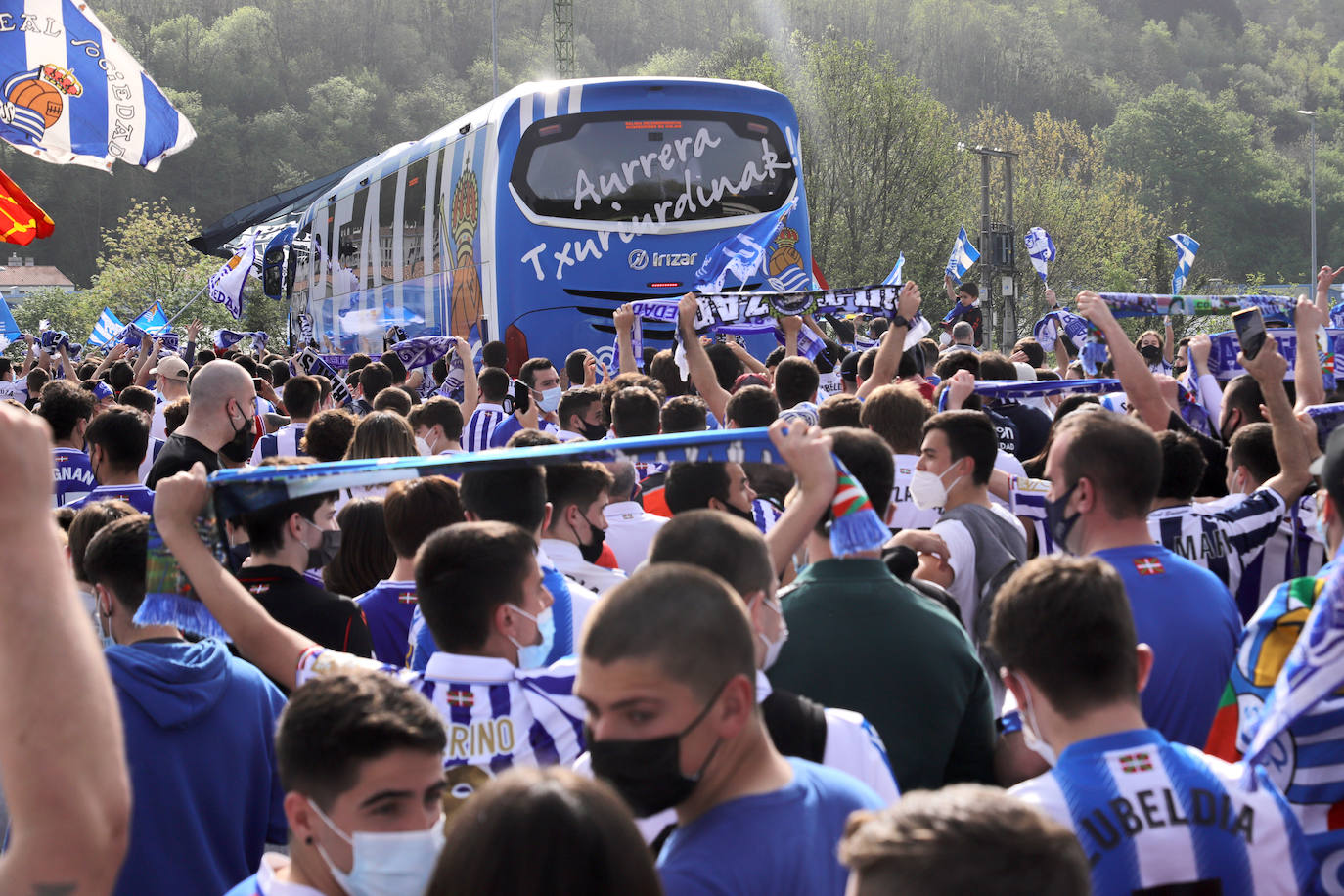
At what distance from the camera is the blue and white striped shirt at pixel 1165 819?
2.32 m

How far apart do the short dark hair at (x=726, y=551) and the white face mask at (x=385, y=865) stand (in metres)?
0.95

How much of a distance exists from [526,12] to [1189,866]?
12040 cm

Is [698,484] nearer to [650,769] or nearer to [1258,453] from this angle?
[1258,453]

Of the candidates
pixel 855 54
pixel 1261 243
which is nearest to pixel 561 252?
pixel 855 54

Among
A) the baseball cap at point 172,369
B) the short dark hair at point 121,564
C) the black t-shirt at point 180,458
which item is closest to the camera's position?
the short dark hair at point 121,564

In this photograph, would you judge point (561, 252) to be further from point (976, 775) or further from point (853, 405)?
point (976, 775)

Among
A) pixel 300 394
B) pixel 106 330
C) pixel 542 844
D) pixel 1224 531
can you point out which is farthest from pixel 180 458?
pixel 106 330

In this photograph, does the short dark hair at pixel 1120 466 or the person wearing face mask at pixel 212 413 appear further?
the person wearing face mask at pixel 212 413

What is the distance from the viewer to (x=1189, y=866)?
91.3 inches

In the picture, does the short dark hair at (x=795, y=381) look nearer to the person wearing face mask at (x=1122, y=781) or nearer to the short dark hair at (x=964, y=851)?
the person wearing face mask at (x=1122, y=781)

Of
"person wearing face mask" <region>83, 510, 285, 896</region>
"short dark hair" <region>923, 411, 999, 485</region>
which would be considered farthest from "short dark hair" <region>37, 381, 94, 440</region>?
"short dark hair" <region>923, 411, 999, 485</region>

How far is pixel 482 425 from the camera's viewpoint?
866 cm

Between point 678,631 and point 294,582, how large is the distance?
2.20 m

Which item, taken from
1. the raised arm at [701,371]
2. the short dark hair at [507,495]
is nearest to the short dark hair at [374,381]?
the raised arm at [701,371]
